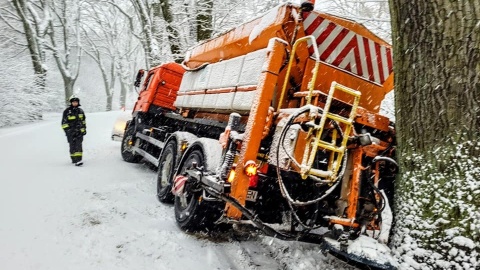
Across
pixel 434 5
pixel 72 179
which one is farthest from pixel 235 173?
pixel 72 179

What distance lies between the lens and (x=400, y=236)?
8.80ft

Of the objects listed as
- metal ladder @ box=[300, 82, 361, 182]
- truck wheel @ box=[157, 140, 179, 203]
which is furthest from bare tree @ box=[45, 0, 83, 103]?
metal ladder @ box=[300, 82, 361, 182]

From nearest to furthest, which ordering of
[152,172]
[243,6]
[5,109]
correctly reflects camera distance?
[152,172]
[243,6]
[5,109]

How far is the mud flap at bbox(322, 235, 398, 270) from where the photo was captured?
8.33 ft

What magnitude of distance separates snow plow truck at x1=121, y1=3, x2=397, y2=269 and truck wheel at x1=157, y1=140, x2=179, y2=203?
0.25 m

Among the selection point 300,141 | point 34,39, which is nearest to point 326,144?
point 300,141

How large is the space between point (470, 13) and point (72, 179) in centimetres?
603

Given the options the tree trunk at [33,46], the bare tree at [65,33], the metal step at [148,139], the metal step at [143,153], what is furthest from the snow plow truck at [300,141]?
the bare tree at [65,33]

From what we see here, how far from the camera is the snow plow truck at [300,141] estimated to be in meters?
2.93

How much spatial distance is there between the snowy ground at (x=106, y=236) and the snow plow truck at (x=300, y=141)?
0.31 meters

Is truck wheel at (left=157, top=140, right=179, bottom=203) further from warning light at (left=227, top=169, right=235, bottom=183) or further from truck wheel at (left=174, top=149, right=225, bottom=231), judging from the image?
warning light at (left=227, top=169, right=235, bottom=183)

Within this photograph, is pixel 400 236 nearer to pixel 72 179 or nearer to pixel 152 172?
pixel 72 179

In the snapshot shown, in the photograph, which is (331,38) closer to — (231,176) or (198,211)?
(231,176)

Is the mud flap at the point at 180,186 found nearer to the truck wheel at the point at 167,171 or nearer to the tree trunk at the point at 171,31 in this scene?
the truck wheel at the point at 167,171
